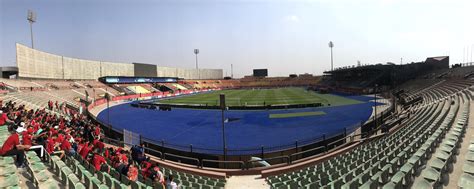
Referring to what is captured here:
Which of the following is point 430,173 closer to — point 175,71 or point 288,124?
point 288,124

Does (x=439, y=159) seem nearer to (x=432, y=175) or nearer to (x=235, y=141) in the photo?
(x=432, y=175)

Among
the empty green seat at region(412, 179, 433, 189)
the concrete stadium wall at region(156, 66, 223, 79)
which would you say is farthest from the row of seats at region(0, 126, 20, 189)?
the concrete stadium wall at region(156, 66, 223, 79)

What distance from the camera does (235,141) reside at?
21188mm

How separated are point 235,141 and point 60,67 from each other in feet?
191

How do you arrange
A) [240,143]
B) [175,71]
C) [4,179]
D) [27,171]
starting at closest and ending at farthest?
[4,179] → [27,171] → [240,143] → [175,71]

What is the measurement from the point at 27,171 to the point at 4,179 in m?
1.44

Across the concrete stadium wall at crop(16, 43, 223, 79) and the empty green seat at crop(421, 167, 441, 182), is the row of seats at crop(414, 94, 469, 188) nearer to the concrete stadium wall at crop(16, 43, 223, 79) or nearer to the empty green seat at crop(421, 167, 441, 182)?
the empty green seat at crop(421, 167, 441, 182)

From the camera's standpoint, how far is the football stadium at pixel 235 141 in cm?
671

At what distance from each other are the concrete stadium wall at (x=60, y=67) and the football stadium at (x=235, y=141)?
0.32 metres

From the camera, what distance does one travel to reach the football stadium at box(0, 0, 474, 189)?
22.0 ft

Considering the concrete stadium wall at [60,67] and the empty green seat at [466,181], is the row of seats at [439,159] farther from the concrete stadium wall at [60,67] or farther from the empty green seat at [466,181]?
the concrete stadium wall at [60,67]

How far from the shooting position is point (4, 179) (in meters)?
5.82

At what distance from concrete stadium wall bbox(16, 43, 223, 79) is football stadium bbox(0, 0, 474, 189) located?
324 millimetres

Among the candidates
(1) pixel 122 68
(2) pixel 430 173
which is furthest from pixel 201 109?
(1) pixel 122 68
